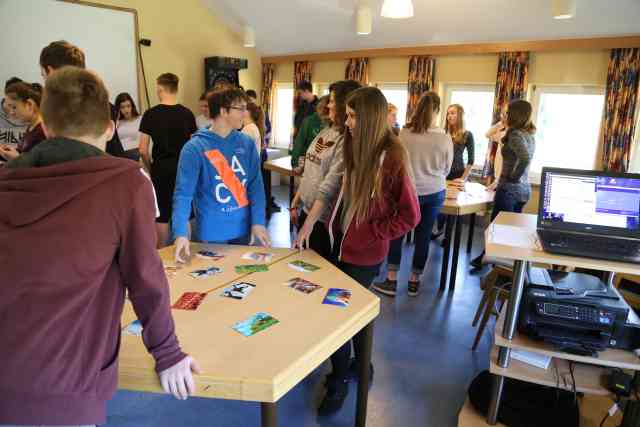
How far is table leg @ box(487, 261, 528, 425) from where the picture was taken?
1.76 meters

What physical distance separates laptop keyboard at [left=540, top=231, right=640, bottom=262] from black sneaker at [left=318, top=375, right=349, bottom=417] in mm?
1106

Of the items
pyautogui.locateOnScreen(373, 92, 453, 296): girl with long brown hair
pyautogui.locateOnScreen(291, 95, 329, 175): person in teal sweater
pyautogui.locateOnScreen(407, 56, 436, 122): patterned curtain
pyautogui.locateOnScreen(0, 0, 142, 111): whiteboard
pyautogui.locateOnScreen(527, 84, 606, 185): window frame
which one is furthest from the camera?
pyautogui.locateOnScreen(407, 56, 436, 122): patterned curtain

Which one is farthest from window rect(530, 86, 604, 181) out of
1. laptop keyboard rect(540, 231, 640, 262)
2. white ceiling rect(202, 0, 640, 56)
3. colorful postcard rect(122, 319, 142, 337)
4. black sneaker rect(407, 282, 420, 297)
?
colorful postcard rect(122, 319, 142, 337)

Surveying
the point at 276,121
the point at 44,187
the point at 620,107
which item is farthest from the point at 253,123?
the point at 276,121

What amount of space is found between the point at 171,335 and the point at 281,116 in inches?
298

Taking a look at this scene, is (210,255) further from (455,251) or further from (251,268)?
(455,251)

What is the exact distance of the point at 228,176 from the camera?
206 centimetres

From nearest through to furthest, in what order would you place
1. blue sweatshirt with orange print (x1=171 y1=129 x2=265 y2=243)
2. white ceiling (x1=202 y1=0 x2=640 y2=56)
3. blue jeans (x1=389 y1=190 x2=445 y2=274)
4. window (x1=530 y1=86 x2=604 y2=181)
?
1. blue sweatshirt with orange print (x1=171 y1=129 x2=265 y2=243)
2. blue jeans (x1=389 y1=190 x2=445 y2=274)
3. white ceiling (x1=202 y1=0 x2=640 y2=56)
4. window (x1=530 y1=86 x2=604 y2=181)

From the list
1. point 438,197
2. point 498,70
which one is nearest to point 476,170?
point 498,70

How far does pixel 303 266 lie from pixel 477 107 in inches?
183

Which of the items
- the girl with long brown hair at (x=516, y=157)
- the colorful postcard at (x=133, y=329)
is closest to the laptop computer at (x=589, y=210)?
the girl with long brown hair at (x=516, y=157)

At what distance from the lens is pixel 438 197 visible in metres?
3.20

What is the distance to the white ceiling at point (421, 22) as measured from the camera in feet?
13.8

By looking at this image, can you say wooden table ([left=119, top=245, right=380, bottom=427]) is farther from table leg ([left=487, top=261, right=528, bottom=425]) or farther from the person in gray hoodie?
table leg ([left=487, top=261, right=528, bottom=425])
